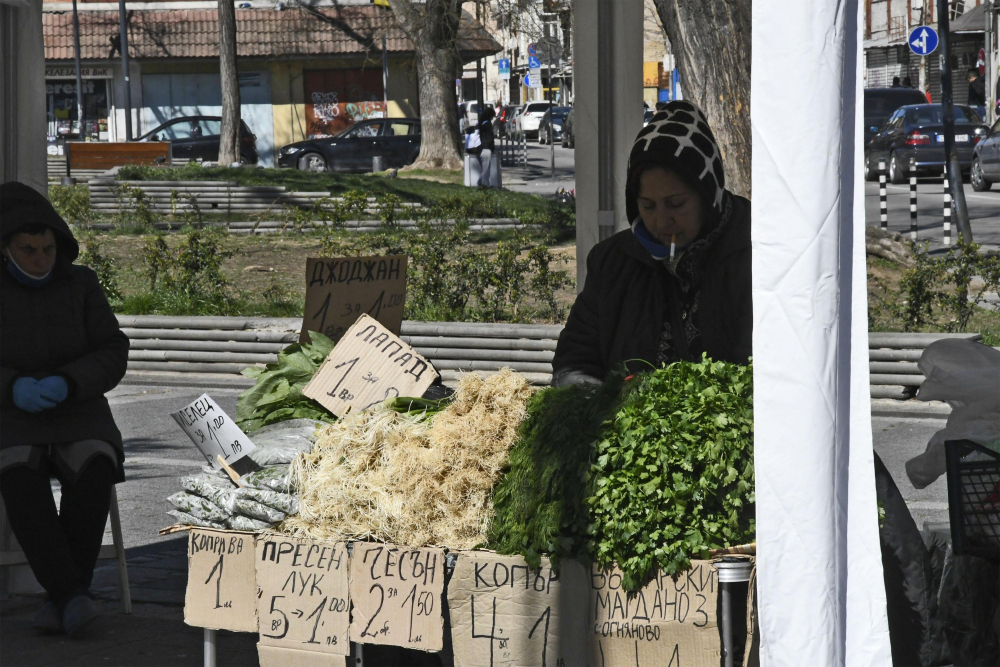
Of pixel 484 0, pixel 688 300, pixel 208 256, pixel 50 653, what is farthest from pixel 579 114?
pixel 484 0

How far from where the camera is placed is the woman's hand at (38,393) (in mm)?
4285

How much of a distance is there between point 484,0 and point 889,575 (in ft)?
64.6

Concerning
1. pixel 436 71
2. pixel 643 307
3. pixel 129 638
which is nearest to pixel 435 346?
pixel 129 638

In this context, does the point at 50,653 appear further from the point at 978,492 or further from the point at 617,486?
the point at 978,492

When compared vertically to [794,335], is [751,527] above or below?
below

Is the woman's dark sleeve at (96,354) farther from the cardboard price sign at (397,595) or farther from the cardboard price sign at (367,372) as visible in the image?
the cardboard price sign at (397,595)

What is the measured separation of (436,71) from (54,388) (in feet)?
74.8

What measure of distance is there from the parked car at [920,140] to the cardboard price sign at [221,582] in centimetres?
2053

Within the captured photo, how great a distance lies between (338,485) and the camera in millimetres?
3014

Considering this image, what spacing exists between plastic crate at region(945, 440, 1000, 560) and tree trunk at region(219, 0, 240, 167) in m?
25.6

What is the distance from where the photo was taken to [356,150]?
29562mm

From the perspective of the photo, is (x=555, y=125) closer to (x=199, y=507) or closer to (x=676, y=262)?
(x=676, y=262)

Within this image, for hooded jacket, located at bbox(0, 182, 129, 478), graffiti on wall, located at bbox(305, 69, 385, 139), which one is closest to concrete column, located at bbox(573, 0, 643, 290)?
hooded jacket, located at bbox(0, 182, 129, 478)

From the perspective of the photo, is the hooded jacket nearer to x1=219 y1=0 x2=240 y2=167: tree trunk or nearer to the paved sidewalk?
the paved sidewalk
